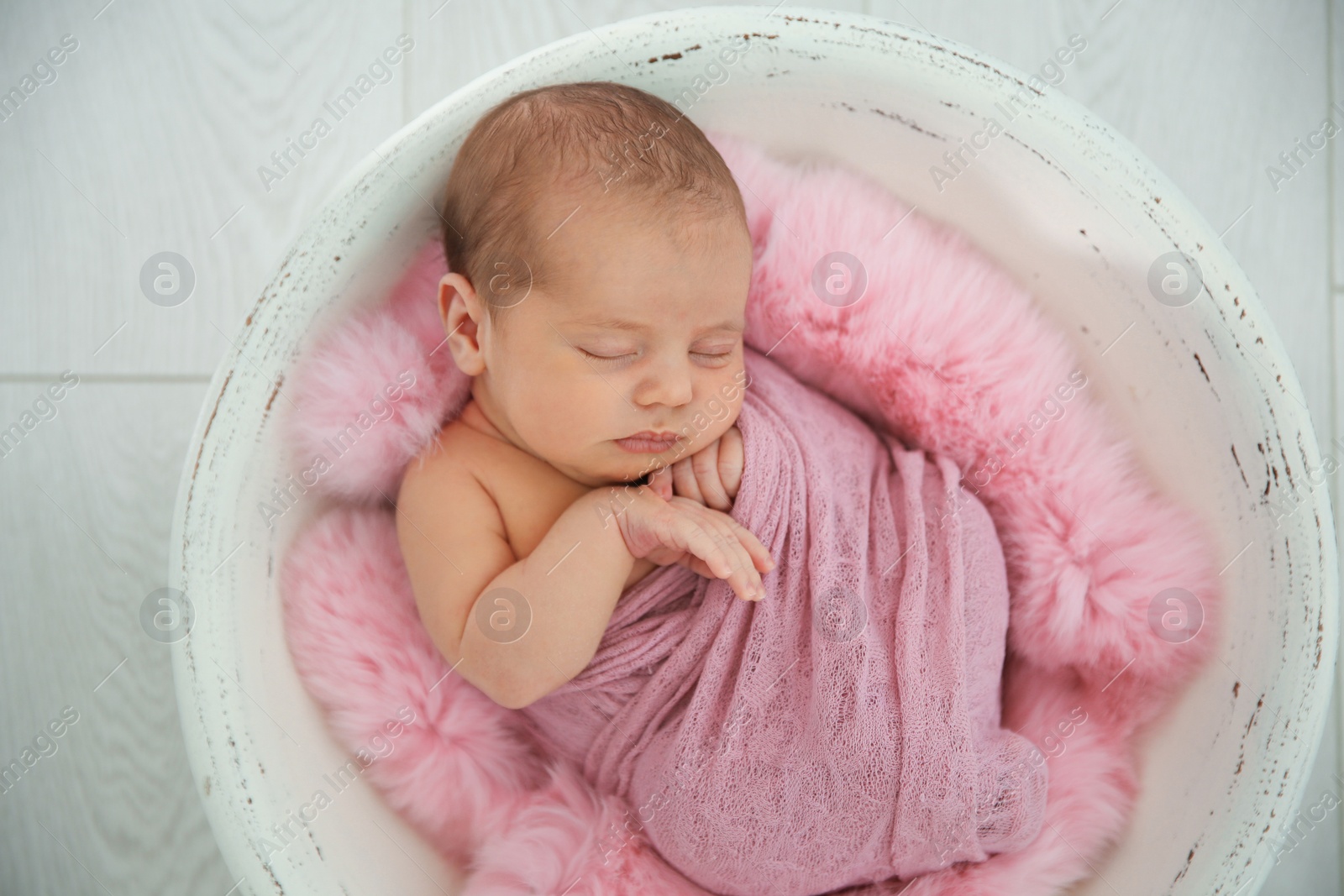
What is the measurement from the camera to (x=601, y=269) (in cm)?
78

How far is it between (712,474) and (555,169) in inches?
13.2

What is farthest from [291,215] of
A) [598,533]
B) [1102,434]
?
[1102,434]

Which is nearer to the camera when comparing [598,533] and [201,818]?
[598,533]

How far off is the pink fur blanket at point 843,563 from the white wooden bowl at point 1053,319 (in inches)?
1.1

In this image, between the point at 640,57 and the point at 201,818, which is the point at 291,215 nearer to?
the point at 640,57

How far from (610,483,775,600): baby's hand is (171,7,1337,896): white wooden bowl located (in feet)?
1.12

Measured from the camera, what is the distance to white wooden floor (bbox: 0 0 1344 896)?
1.20 metres

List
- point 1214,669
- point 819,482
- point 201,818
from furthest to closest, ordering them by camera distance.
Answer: point 201,818 < point 819,482 < point 1214,669

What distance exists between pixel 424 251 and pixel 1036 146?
2.04 feet

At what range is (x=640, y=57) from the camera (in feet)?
2.85
